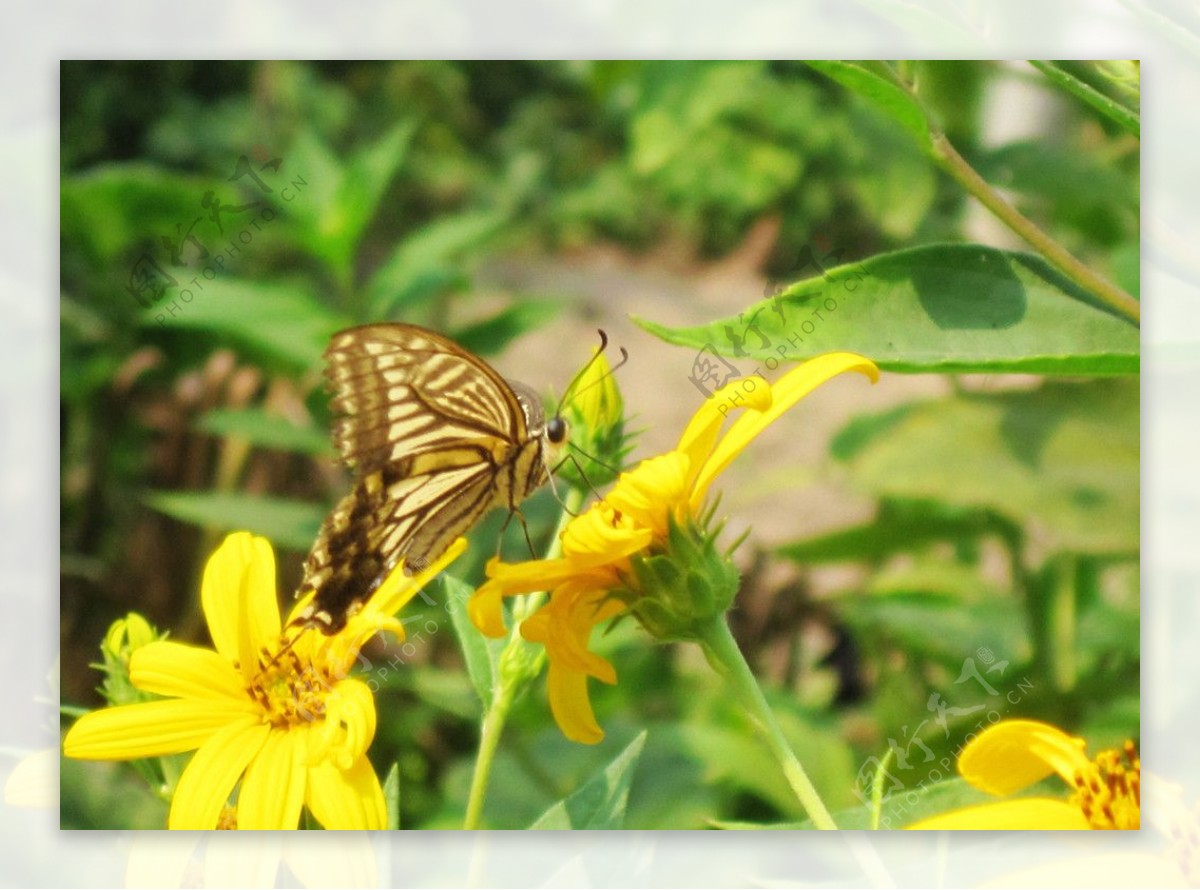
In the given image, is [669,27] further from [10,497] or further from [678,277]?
[10,497]

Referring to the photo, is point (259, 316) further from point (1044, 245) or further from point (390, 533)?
point (1044, 245)

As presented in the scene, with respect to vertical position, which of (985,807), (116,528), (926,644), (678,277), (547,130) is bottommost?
(985,807)

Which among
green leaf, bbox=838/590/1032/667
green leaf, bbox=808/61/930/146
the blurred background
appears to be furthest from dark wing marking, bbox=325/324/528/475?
green leaf, bbox=838/590/1032/667

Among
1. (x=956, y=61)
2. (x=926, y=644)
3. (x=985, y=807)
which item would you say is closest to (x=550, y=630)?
(x=985, y=807)

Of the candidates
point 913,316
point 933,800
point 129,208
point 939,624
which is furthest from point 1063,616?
point 129,208

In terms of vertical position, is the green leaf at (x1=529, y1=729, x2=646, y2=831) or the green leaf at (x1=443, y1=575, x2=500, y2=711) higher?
the green leaf at (x1=443, y1=575, x2=500, y2=711)

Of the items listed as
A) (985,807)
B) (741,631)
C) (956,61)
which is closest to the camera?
(985,807)

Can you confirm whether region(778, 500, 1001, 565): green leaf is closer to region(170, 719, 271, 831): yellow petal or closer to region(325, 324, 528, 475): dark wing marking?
region(325, 324, 528, 475): dark wing marking

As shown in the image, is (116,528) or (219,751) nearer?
(219,751)
